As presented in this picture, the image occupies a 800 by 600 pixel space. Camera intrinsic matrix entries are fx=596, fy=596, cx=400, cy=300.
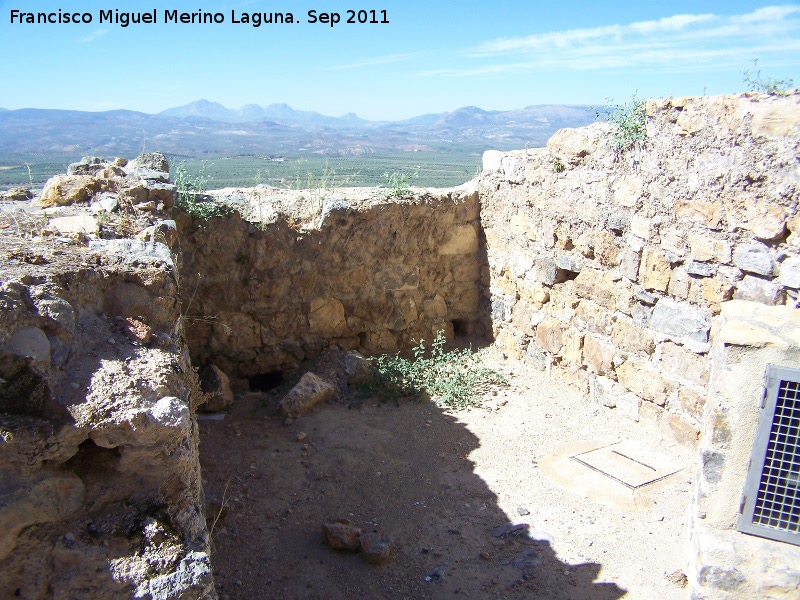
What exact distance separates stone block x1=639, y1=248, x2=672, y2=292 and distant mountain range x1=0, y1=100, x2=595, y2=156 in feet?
4.67

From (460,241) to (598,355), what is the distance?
Answer: 213cm

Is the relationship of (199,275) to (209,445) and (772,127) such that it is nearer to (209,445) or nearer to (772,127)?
(209,445)

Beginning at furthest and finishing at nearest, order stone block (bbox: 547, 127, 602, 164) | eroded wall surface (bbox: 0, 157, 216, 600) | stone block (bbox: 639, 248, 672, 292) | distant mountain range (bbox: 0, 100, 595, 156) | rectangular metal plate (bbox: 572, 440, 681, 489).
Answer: distant mountain range (bbox: 0, 100, 595, 156)
stone block (bbox: 547, 127, 602, 164)
stone block (bbox: 639, 248, 672, 292)
rectangular metal plate (bbox: 572, 440, 681, 489)
eroded wall surface (bbox: 0, 157, 216, 600)

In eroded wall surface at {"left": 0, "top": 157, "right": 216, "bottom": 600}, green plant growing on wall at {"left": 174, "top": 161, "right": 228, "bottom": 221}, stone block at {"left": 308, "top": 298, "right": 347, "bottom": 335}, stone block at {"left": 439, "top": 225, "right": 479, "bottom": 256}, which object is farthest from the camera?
stone block at {"left": 439, "top": 225, "right": 479, "bottom": 256}

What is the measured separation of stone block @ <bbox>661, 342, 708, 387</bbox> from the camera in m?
4.44

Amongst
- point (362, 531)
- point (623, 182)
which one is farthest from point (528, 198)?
point (362, 531)

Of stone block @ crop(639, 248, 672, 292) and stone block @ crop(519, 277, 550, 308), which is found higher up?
stone block @ crop(639, 248, 672, 292)

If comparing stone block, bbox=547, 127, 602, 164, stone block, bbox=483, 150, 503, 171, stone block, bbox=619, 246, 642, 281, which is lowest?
stone block, bbox=619, 246, 642, 281

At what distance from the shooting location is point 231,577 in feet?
11.0

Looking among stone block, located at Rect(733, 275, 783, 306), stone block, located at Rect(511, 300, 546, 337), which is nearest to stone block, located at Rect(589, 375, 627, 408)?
stone block, located at Rect(511, 300, 546, 337)

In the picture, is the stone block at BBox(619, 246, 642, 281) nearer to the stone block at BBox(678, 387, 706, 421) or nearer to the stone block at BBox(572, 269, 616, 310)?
the stone block at BBox(572, 269, 616, 310)

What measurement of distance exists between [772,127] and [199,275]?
4.59 meters

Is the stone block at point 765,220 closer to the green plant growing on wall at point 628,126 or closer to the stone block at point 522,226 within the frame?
the green plant growing on wall at point 628,126

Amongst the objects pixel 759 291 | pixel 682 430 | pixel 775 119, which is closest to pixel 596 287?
pixel 682 430
